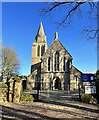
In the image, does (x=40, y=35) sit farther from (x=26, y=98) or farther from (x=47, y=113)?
(x=47, y=113)

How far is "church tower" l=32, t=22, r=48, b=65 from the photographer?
63656mm

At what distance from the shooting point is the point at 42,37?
223 ft

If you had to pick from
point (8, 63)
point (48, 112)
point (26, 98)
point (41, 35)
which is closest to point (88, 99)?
point (26, 98)

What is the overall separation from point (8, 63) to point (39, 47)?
587 inches

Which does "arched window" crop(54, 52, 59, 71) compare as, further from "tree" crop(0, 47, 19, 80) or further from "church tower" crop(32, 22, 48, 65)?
"church tower" crop(32, 22, 48, 65)

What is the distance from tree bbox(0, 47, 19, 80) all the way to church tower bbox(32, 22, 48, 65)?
917cm

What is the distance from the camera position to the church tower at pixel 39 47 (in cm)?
6366

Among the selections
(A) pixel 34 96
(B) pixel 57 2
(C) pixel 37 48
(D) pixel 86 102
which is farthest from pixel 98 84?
(C) pixel 37 48

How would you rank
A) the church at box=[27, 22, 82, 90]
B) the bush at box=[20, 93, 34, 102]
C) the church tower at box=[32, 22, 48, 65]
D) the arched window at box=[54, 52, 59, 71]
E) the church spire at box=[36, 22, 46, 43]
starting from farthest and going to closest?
the church spire at box=[36, 22, 46, 43]
the church tower at box=[32, 22, 48, 65]
the arched window at box=[54, 52, 59, 71]
the church at box=[27, 22, 82, 90]
the bush at box=[20, 93, 34, 102]

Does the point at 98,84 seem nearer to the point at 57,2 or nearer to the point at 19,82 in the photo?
the point at 19,82

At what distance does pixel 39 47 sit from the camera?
2594 inches

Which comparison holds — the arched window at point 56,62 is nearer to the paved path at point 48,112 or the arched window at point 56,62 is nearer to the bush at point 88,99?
the bush at point 88,99

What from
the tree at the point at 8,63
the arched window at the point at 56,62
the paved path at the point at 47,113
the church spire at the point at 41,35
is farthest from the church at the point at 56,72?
the paved path at the point at 47,113

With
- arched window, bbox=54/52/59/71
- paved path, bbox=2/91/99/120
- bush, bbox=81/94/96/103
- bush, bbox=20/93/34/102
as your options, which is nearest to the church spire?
arched window, bbox=54/52/59/71
